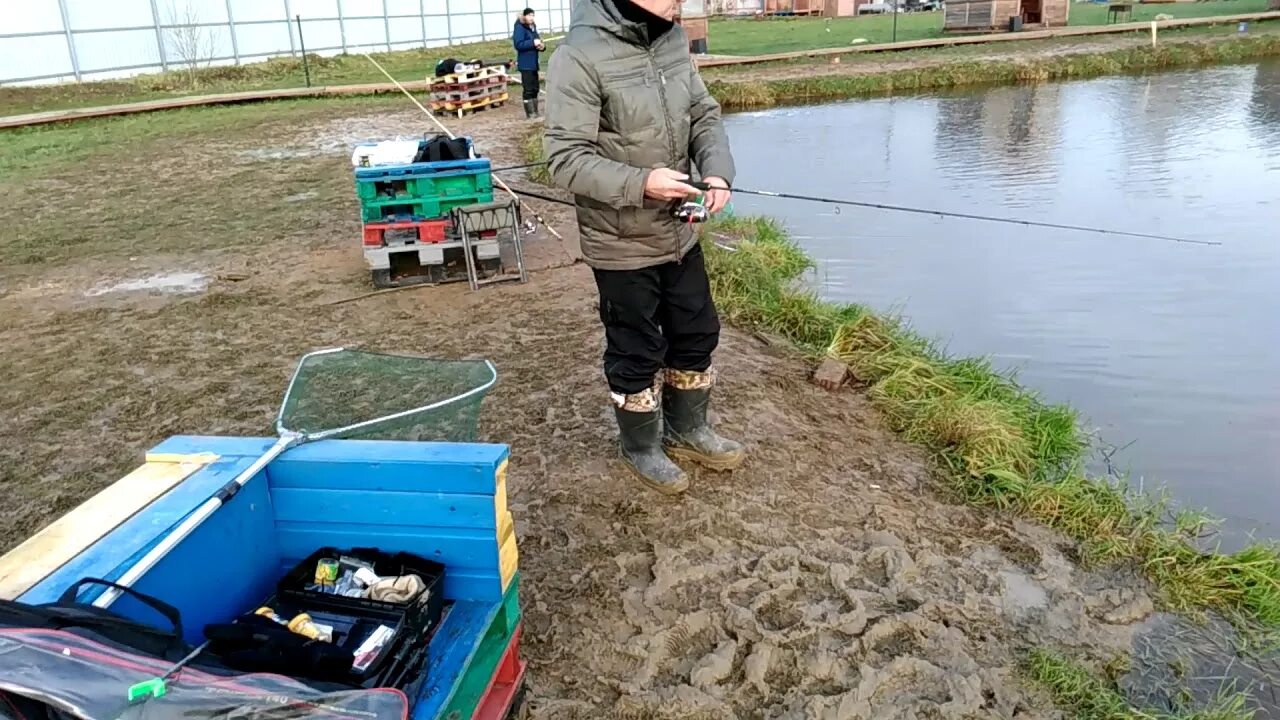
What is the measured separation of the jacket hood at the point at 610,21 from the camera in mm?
2832

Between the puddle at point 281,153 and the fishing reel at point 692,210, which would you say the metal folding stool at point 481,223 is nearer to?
the fishing reel at point 692,210

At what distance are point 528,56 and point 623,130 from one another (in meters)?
12.4

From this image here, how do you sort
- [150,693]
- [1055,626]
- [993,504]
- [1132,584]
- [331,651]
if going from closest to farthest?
1. [150,693]
2. [331,651]
3. [1055,626]
4. [1132,584]
5. [993,504]

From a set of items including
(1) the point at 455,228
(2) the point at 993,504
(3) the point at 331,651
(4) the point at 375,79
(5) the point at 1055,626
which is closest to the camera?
(3) the point at 331,651

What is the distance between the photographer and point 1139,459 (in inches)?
160

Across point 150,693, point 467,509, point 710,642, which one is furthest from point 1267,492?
point 150,693

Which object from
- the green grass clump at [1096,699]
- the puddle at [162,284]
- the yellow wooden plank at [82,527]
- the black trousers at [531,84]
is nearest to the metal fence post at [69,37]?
the black trousers at [531,84]

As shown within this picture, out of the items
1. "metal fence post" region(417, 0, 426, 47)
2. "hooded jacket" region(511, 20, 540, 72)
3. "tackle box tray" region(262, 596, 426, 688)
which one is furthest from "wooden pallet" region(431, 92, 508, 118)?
"metal fence post" region(417, 0, 426, 47)

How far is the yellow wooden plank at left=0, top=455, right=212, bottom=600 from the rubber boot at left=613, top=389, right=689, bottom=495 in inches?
59.2

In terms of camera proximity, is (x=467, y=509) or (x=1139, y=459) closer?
(x=467, y=509)

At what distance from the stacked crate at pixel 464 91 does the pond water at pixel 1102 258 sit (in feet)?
15.8

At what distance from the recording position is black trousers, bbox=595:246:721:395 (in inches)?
123

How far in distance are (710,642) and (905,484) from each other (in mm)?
1312

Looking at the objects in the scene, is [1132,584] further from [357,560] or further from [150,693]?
[150,693]
